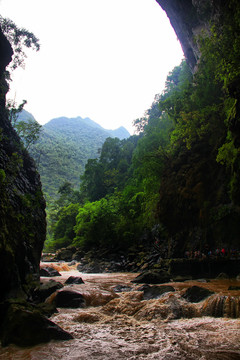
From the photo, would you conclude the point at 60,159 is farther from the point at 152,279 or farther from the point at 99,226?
the point at 152,279

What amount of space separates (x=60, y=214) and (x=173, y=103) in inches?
1242

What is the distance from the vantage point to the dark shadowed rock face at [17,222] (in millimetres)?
6867

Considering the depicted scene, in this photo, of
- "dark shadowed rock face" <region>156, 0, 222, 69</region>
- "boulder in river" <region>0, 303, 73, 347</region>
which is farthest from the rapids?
"dark shadowed rock face" <region>156, 0, 222, 69</region>

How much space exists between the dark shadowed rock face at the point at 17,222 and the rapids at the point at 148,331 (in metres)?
1.84

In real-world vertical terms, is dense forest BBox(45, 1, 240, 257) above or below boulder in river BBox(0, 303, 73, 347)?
above

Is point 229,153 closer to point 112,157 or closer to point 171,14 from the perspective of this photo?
point 171,14

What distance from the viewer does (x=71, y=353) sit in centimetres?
464

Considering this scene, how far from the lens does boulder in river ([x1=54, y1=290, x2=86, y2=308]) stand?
8.53 m

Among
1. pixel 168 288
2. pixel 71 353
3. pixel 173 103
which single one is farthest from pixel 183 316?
pixel 173 103

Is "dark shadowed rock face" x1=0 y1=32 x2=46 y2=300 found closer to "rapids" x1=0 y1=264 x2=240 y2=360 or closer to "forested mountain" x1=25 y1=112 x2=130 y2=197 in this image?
"rapids" x1=0 y1=264 x2=240 y2=360

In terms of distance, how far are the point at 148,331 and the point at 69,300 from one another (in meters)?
3.85

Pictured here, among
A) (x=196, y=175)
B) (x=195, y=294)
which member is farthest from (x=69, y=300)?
(x=196, y=175)

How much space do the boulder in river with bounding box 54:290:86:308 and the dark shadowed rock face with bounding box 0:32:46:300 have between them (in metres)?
1.31

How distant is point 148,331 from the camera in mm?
5875
